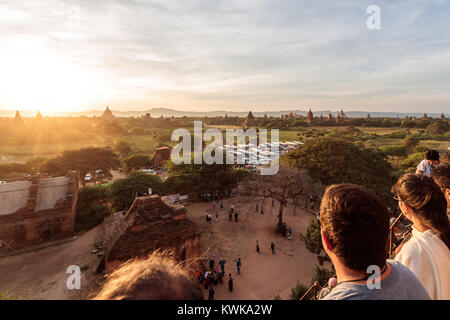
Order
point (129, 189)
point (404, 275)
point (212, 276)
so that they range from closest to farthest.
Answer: point (404, 275) < point (212, 276) < point (129, 189)

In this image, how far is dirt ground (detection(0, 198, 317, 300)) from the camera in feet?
41.2

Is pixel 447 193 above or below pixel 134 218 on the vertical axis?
above

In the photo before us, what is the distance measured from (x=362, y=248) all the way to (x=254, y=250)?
15.8m

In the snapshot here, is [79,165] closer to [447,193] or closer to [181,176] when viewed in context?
[181,176]

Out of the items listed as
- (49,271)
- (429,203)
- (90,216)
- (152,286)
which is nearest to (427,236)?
(429,203)

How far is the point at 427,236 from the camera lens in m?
2.66

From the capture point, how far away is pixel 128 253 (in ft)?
36.9

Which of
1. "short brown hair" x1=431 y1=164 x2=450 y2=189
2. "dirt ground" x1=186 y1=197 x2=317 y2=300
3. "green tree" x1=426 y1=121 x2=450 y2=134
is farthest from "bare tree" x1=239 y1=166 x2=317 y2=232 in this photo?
"green tree" x1=426 y1=121 x2=450 y2=134

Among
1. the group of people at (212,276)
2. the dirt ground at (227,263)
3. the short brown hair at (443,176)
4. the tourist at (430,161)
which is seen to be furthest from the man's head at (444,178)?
the group of people at (212,276)

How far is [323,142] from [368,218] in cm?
2278

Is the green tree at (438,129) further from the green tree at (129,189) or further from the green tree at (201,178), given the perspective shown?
the green tree at (129,189)

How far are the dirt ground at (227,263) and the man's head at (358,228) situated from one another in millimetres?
10178

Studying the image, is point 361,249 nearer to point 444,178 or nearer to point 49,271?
point 444,178
